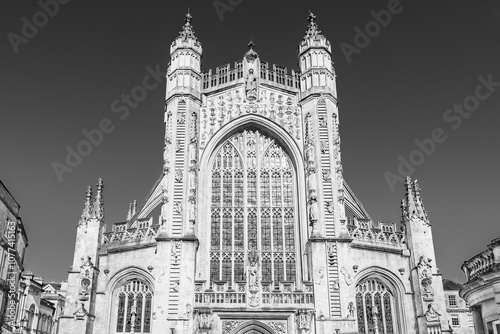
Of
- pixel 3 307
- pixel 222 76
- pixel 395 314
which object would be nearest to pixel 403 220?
pixel 395 314

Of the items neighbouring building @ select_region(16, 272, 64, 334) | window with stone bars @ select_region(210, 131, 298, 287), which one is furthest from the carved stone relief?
neighbouring building @ select_region(16, 272, 64, 334)

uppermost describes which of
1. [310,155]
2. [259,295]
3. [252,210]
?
[310,155]

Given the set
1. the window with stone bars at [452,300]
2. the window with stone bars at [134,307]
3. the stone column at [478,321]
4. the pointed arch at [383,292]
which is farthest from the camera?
the window with stone bars at [452,300]

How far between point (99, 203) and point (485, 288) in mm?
21867

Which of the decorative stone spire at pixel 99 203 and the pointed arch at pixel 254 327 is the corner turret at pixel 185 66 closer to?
the decorative stone spire at pixel 99 203

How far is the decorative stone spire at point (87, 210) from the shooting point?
30172 mm

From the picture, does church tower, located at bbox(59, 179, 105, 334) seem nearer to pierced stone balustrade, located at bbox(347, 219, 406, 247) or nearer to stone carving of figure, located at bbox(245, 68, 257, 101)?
stone carving of figure, located at bbox(245, 68, 257, 101)

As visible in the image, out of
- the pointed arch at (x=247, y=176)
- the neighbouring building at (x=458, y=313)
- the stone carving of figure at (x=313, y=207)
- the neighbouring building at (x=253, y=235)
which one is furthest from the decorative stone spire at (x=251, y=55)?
the neighbouring building at (x=458, y=313)

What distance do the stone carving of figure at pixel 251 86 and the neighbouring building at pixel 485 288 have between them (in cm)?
1947

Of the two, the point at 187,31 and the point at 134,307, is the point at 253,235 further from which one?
the point at 187,31

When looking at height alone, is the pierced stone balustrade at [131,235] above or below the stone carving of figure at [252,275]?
above

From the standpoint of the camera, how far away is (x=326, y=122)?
32.2 metres

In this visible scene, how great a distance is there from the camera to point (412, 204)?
101 ft

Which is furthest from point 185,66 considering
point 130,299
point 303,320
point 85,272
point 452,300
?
point 452,300
